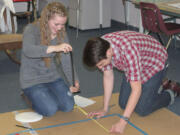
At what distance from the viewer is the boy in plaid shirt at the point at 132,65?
204 centimetres

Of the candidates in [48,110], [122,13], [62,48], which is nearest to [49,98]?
[48,110]

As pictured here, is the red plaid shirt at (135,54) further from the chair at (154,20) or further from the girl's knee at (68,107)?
the chair at (154,20)

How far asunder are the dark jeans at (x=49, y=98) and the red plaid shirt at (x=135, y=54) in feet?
1.52

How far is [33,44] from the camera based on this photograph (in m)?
2.38

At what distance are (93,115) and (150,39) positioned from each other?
2.32 feet

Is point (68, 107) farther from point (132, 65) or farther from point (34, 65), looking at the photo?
point (132, 65)

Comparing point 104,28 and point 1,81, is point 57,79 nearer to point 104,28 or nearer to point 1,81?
point 1,81

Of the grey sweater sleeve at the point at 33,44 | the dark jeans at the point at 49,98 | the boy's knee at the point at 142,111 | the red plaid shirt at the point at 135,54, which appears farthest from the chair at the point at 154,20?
the grey sweater sleeve at the point at 33,44

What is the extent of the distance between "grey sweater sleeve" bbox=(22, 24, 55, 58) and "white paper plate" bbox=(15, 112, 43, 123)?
1.55ft

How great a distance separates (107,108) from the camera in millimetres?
2547

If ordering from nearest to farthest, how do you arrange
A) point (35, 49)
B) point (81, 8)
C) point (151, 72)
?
point (35, 49), point (151, 72), point (81, 8)

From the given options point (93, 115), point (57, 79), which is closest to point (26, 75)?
point (57, 79)

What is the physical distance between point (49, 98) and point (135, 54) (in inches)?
32.8

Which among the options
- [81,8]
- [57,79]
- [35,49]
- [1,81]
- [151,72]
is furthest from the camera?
[81,8]
